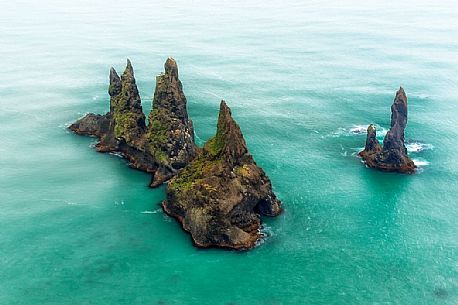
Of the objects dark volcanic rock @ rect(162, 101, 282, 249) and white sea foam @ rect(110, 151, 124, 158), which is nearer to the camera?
dark volcanic rock @ rect(162, 101, 282, 249)

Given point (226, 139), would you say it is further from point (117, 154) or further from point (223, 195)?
point (117, 154)

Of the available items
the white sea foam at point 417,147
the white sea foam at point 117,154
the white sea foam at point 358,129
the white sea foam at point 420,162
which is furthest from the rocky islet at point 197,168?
the white sea foam at point 358,129

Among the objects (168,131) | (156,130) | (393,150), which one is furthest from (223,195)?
(393,150)

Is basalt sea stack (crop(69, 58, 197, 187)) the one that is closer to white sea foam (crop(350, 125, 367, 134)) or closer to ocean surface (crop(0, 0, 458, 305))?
ocean surface (crop(0, 0, 458, 305))

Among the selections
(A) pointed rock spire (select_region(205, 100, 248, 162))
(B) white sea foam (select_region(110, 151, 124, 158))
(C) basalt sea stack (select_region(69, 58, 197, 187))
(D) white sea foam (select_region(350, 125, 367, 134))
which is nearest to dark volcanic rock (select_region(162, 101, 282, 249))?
(A) pointed rock spire (select_region(205, 100, 248, 162))

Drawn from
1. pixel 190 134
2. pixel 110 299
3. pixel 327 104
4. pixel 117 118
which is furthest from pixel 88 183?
pixel 327 104

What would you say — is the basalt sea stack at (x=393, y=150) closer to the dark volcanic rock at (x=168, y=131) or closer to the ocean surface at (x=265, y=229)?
the ocean surface at (x=265, y=229)
